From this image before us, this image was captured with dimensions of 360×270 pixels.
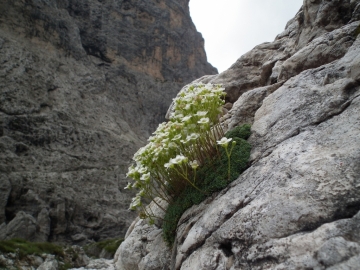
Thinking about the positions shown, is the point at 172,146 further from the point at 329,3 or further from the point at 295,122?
the point at 329,3

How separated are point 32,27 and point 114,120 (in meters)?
18.3

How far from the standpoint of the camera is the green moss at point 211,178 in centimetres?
410

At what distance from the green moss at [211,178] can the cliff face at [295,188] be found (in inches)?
5.0

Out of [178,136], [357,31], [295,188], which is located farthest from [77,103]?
[295,188]

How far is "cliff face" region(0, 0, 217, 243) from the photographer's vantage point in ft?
94.5

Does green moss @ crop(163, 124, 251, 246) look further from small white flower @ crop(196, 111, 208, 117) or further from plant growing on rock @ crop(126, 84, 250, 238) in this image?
small white flower @ crop(196, 111, 208, 117)

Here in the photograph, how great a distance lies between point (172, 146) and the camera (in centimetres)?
428

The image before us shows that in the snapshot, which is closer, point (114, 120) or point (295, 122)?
point (295, 122)

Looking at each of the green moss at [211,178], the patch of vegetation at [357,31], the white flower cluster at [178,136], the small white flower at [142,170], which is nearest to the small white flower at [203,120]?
the white flower cluster at [178,136]

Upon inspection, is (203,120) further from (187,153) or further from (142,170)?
(142,170)

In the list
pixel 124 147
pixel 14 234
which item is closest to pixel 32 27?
pixel 124 147

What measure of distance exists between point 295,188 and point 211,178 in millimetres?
1584

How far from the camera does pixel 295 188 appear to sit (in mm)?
2887

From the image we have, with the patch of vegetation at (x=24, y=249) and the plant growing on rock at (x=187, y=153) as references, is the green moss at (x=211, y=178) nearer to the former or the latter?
the plant growing on rock at (x=187, y=153)
